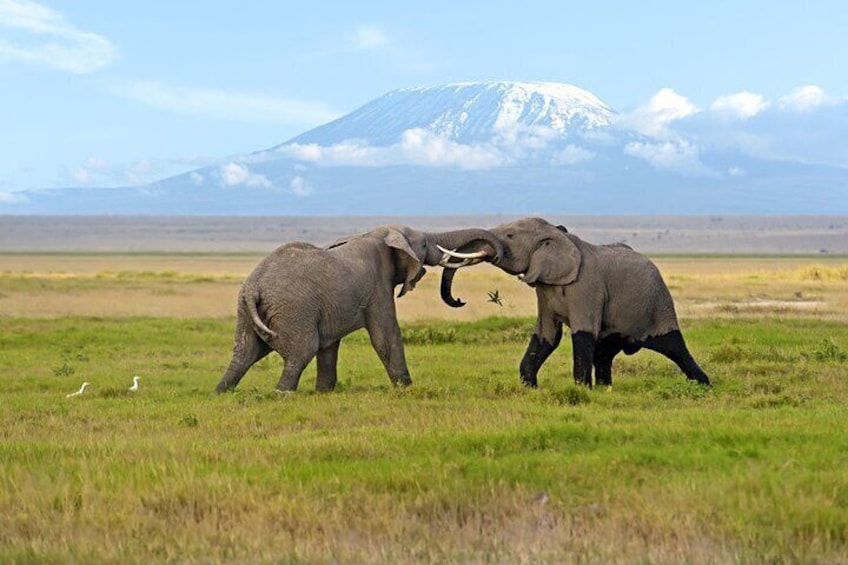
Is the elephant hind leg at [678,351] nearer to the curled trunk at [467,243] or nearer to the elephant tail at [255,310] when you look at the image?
the curled trunk at [467,243]

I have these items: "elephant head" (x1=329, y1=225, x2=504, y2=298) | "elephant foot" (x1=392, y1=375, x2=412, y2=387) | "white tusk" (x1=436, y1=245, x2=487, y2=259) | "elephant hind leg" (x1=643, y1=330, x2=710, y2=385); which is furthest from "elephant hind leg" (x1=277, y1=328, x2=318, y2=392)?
"elephant hind leg" (x1=643, y1=330, x2=710, y2=385)

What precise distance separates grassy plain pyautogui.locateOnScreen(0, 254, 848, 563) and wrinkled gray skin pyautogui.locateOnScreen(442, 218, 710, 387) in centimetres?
57

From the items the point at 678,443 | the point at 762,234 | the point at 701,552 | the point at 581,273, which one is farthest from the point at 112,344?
the point at 762,234

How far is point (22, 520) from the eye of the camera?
27.7ft

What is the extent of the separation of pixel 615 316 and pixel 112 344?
1244 cm

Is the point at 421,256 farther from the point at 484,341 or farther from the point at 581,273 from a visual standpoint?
the point at 484,341

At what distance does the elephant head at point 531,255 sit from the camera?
52.3 ft

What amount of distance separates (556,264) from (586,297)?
1.81 feet

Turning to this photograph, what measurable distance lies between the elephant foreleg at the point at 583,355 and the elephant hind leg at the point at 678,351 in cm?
98

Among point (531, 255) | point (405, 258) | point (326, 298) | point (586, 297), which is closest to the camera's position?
point (326, 298)

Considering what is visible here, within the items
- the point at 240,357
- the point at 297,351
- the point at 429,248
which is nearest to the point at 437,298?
the point at 429,248

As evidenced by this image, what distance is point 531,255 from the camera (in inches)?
637

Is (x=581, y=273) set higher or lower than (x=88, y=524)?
higher

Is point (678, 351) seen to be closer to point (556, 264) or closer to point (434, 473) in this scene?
point (556, 264)
